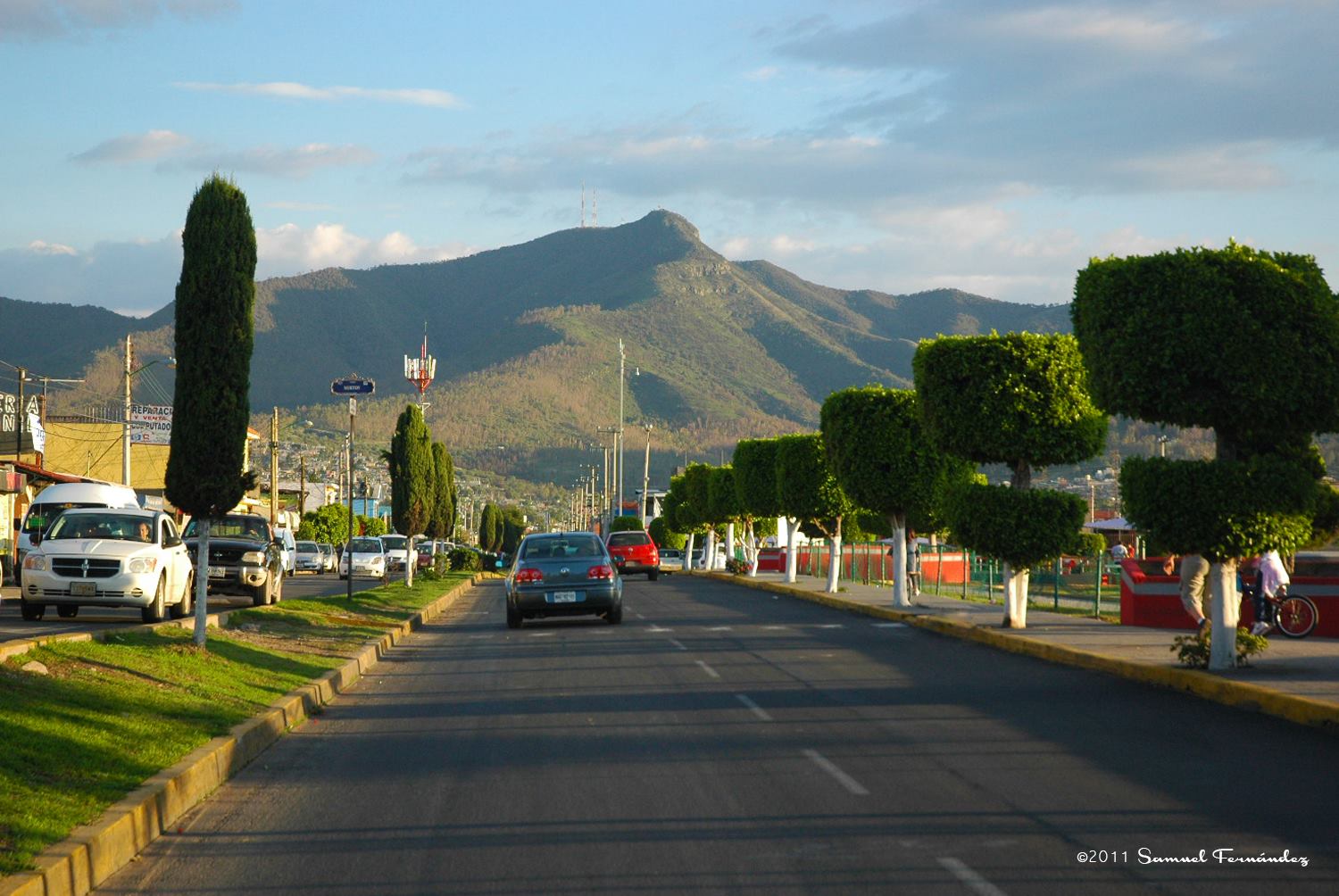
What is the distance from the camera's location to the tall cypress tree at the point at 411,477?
42.2 meters

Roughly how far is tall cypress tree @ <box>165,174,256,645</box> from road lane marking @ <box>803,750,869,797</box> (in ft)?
28.3

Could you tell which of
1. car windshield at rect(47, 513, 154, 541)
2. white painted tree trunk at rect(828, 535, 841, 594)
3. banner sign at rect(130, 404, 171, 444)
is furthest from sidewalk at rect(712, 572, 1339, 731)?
banner sign at rect(130, 404, 171, 444)

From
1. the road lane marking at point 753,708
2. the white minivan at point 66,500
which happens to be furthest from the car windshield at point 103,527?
the white minivan at point 66,500

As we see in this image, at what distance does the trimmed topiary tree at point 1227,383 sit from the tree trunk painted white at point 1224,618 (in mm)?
13

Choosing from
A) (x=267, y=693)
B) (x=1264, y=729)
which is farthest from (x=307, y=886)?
(x=1264, y=729)

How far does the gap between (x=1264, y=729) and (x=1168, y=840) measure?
5053 mm

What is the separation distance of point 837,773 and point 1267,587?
12.8 m

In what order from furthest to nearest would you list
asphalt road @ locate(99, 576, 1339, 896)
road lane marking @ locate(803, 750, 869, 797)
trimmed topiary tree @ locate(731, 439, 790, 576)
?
trimmed topiary tree @ locate(731, 439, 790, 576) < road lane marking @ locate(803, 750, 869, 797) < asphalt road @ locate(99, 576, 1339, 896)

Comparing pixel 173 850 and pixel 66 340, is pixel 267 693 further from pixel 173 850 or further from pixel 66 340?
pixel 66 340

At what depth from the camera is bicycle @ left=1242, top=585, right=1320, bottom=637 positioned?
2148cm

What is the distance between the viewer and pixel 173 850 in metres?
8.19

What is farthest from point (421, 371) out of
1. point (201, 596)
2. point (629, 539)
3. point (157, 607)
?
point (201, 596)

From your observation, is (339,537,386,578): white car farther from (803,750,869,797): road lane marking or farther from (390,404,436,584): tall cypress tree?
(803,750,869,797): road lane marking

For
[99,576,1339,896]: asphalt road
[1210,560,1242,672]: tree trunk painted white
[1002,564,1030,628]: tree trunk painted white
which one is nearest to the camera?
[99,576,1339,896]: asphalt road
